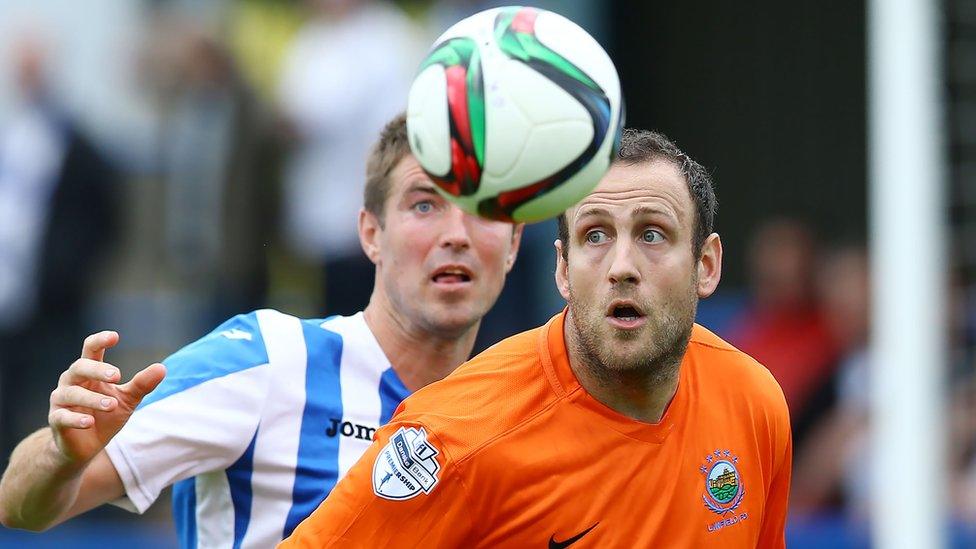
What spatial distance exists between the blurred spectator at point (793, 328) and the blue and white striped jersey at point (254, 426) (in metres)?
5.24

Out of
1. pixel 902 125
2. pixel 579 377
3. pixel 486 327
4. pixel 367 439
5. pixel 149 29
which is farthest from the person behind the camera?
pixel 149 29

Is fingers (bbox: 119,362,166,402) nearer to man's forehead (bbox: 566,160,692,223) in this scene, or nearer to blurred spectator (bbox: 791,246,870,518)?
man's forehead (bbox: 566,160,692,223)

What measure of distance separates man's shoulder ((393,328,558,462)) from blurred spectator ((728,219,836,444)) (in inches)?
229

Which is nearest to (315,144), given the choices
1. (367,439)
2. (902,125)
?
(902,125)

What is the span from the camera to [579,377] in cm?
432

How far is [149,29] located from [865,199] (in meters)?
5.50

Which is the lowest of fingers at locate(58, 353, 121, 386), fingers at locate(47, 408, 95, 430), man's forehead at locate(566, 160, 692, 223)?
fingers at locate(47, 408, 95, 430)

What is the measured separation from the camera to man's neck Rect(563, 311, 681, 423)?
169 inches

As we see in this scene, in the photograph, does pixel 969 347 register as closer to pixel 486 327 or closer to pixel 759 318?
pixel 759 318

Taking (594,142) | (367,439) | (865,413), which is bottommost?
(865,413)

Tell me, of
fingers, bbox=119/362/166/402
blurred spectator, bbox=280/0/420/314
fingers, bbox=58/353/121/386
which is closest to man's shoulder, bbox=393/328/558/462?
fingers, bbox=119/362/166/402

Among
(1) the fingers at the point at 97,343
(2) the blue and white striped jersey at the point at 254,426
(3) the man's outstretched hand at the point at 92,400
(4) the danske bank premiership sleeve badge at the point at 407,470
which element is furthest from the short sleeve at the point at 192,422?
(4) the danske bank premiership sleeve badge at the point at 407,470

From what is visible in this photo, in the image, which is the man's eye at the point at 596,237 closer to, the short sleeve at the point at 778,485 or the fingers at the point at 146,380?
the short sleeve at the point at 778,485

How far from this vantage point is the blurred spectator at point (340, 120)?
374 inches
